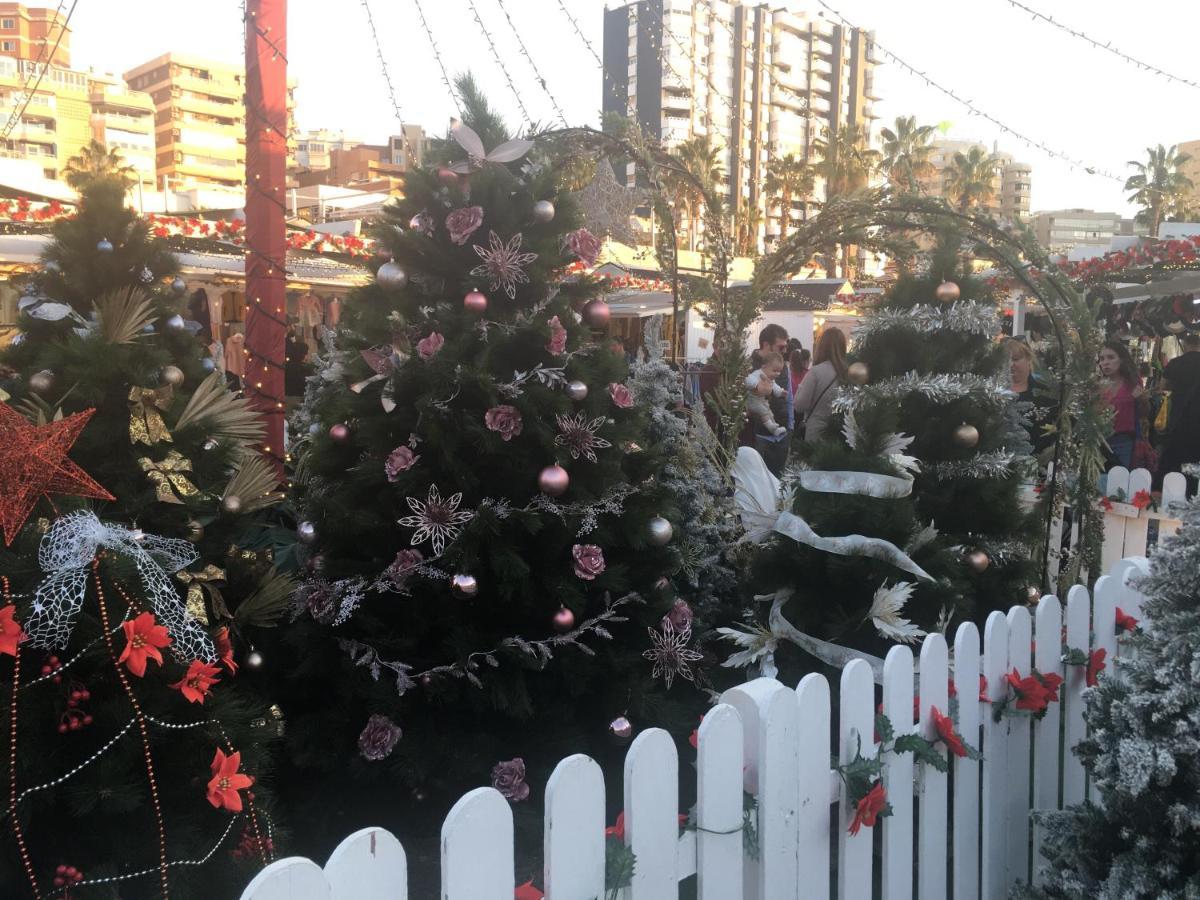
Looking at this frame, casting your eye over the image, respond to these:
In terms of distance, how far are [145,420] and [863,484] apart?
1.99 metres

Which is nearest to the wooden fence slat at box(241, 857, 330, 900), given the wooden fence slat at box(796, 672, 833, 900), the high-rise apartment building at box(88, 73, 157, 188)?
the wooden fence slat at box(796, 672, 833, 900)

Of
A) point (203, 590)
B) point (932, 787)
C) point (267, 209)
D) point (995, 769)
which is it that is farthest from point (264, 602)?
point (267, 209)

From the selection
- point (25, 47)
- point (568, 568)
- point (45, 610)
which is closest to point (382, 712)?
point (568, 568)

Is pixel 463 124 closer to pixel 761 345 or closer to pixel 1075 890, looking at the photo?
pixel 1075 890

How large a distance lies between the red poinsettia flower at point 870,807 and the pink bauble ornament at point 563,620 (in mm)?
1118

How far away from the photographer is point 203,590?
87.8 inches

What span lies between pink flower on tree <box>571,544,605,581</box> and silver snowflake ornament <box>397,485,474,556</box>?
0.35 meters

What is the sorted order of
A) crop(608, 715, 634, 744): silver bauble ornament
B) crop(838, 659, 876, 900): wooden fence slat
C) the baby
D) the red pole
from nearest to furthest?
crop(838, 659, 876, 900): wooden fence slat
crop(608, 715, 634, 744): silver bauble ornament
the red pole
the baby

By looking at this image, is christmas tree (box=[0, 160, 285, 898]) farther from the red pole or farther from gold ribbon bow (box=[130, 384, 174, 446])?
the red pole

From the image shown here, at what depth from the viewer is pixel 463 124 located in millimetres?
3043

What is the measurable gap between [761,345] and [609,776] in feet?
17.1

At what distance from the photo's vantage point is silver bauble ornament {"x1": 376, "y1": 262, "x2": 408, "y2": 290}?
2982 mm

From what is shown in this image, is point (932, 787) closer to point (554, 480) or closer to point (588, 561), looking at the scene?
point (588, 561)

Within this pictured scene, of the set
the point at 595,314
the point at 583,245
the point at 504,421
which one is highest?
the point at 583,245
